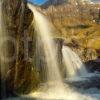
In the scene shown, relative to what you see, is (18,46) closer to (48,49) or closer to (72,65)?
(48,49)

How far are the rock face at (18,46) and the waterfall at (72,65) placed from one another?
347 inches

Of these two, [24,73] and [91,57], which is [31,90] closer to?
[24,73]

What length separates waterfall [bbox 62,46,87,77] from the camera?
29878 millimetres

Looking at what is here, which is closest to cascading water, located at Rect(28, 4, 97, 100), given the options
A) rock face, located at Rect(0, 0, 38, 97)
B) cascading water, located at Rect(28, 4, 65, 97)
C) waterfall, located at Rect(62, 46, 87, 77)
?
cascading water, located at Rect(28, 4, 65, 97)

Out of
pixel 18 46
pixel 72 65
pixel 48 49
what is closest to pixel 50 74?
pixel 48 49

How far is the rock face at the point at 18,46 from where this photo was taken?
767 inches

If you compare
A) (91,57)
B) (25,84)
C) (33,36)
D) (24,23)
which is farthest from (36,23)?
(91,57)

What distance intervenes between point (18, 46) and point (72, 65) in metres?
11.7

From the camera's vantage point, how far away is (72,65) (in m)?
31.0

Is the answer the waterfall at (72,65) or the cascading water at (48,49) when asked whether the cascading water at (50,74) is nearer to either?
the cascading water at (48,49)

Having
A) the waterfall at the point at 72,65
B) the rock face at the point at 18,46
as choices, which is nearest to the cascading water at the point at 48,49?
the rock face at the point at 18,46

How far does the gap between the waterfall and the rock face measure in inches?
347

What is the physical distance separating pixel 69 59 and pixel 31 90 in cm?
1084

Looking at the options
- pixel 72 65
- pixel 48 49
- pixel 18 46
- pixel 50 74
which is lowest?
pixel 50 74
